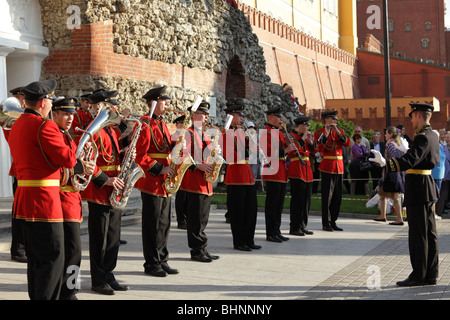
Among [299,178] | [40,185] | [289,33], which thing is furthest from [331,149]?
[289,33]

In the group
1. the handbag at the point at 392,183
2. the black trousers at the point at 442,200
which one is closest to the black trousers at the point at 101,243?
the handbag at the point at 392,183

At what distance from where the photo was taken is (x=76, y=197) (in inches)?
242

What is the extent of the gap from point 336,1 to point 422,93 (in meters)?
15.2

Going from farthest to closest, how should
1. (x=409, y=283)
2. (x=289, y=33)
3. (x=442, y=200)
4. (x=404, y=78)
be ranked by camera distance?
(x=404, y=78)
(x=289, y=33)
(x=442, y=200)
(x=409, y=283)

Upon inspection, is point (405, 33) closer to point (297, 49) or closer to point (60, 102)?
point (297, 49)

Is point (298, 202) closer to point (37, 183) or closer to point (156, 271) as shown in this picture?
point (156, 271)

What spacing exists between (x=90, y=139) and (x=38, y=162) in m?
0.94

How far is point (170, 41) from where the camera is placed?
16188 millimetres

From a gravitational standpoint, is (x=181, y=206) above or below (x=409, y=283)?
above

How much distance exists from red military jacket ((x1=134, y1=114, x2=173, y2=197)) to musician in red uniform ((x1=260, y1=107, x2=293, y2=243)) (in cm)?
276

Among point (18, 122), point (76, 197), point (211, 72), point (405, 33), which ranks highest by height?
point (405, 33)

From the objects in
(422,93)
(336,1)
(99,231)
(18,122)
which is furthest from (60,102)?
(336,1)

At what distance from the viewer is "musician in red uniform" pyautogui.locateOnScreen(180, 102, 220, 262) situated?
859 cm

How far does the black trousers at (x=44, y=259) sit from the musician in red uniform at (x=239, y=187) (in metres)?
4.48
